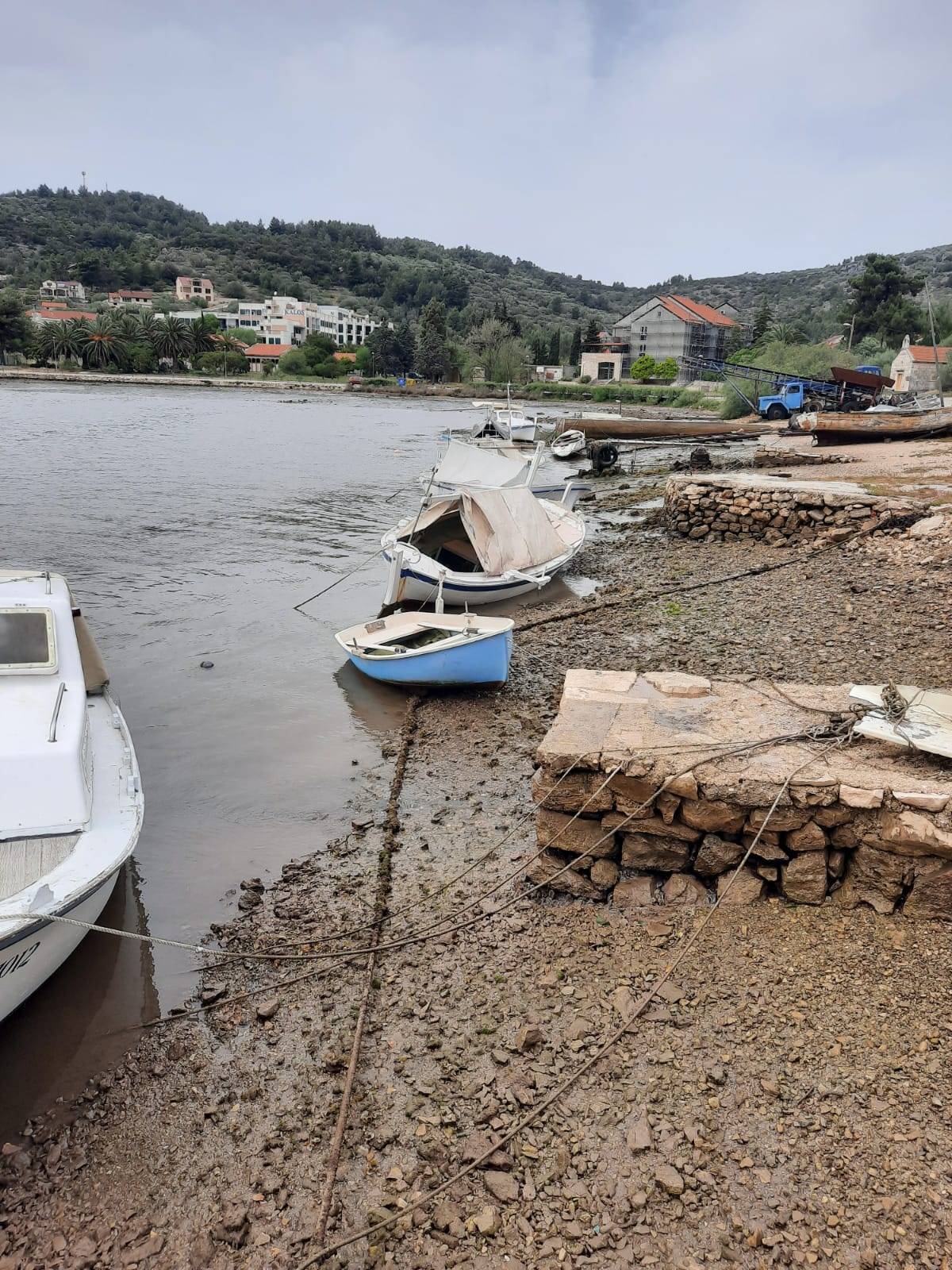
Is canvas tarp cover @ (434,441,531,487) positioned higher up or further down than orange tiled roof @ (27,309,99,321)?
further down

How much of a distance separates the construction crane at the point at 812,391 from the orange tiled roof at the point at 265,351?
84.6 meters

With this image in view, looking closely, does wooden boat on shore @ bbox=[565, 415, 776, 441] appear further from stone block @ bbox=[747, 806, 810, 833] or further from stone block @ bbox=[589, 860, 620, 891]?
stone block @ bbox=[747, 806, 810, 833]

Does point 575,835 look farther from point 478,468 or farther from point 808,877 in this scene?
point 478,468

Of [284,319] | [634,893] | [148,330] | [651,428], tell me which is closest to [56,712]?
[634,893]

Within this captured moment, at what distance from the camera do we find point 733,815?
5703 mm

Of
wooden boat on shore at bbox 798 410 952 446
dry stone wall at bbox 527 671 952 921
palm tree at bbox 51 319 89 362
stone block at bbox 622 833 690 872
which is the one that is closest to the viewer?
dry stone wall at bbox 527 671 952 921

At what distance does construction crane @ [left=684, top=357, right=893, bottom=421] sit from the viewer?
3988 cm

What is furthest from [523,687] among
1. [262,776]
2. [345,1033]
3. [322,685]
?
[345,1033]

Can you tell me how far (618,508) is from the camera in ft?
91.4

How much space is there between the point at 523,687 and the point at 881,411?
1129 inches

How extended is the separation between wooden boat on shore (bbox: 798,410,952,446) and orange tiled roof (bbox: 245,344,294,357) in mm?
102747

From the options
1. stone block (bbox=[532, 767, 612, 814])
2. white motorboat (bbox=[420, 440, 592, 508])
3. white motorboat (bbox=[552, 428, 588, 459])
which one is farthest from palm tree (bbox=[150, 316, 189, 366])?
stone block (bbox=[532, 767, 612, 814])

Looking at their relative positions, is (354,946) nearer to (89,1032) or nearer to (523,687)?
(89,1032)

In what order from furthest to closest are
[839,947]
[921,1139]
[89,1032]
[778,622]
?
1. [778,622]
2. [89,1032]
3. [839,947]
4. [921,1139]
